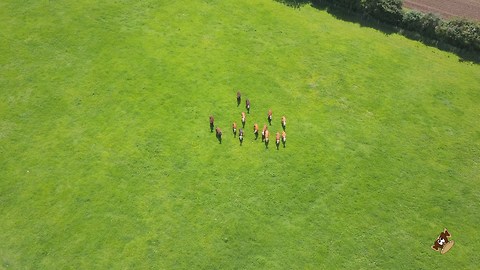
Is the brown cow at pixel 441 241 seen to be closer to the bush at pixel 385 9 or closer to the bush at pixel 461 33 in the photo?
the bush at pixel 461 33

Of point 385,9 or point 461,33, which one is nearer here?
point 461,33

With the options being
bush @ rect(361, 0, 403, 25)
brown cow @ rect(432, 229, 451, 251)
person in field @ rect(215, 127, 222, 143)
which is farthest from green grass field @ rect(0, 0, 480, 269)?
bush @ rect(361, 0, 403, 25)

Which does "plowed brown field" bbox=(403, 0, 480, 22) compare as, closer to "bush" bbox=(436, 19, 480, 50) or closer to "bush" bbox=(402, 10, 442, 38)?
"bush" bbox=(402, 10, 442, 38)

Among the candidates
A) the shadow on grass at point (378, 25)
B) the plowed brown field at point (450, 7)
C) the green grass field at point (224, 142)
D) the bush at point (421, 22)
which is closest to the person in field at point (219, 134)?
the green grass field at point (224, 142)

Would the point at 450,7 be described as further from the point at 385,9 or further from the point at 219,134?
the point at 219,134

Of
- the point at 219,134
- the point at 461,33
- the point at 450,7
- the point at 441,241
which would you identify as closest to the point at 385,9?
the point at 461,33

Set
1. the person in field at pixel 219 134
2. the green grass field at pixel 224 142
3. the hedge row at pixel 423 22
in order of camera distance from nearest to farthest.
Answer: the green grass field at pixel 224 142 → the person in field at pixel 219 134 → the hedge row at pixel 423 22
